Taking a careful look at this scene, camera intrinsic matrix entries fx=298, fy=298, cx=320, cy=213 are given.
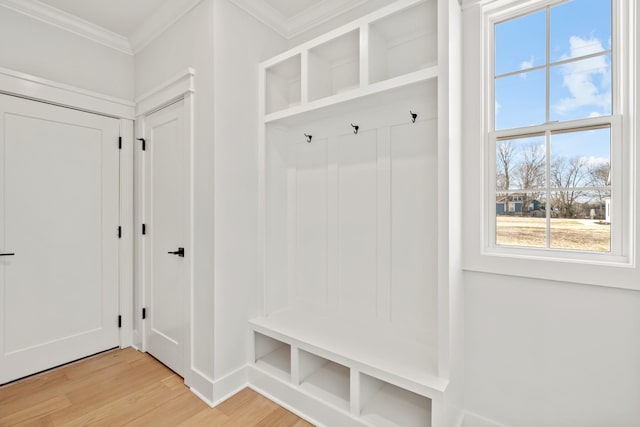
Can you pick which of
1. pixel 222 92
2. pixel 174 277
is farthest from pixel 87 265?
pixel 222 92

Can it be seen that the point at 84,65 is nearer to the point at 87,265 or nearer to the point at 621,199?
the point at 87,265

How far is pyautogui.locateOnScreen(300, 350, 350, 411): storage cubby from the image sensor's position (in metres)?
1.82

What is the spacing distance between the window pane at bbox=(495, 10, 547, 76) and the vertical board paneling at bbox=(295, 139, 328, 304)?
4.05ft

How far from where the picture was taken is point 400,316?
1.97 metres

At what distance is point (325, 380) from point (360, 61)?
6.66ft

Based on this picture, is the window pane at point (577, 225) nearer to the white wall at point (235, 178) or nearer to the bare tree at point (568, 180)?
the bare tree at point (568, 180)

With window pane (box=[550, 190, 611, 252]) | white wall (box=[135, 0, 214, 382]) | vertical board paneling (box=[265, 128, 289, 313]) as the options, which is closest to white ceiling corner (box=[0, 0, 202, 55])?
white wall (box=[135, 0, 214, 382])

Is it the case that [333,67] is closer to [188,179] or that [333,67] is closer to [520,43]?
[520,43]

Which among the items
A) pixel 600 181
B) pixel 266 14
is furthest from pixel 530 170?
pixel 266 14

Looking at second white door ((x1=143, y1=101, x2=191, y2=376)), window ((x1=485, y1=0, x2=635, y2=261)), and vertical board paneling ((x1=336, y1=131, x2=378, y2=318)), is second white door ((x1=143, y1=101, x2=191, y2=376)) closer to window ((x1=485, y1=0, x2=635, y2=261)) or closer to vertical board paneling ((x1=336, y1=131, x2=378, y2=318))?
vertical board paneling ((x1=336, y1=131, x2=378, y2=318))

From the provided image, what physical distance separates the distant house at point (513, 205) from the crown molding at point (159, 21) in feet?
7.89

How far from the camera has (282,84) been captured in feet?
8.21

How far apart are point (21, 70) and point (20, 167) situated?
0.72m

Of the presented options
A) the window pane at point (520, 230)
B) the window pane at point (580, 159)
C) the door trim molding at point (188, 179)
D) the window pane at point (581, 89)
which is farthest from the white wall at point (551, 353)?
the door trim molding at point (188, 179)
